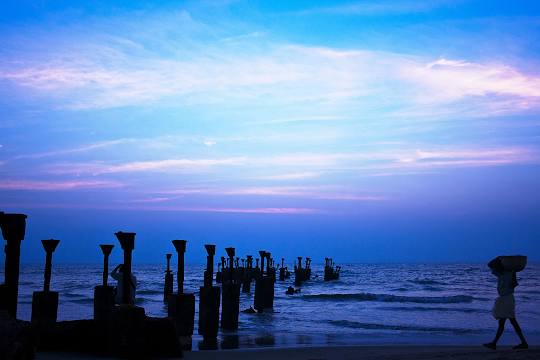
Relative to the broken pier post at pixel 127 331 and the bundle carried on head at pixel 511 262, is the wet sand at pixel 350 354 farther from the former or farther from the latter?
the bundle carried on head at pixel 511 262

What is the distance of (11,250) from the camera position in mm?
8273

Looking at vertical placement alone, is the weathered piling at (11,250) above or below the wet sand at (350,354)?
above

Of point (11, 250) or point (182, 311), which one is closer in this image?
point (11, 250)

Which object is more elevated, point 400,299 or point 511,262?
point 511,262

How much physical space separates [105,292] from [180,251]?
9.81ft

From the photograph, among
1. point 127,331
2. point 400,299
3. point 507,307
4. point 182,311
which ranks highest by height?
point 507,307

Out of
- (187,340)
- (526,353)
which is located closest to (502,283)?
(526,353)

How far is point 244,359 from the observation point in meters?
9.54

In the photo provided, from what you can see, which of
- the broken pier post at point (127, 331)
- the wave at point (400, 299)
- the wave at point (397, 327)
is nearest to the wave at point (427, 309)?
the wave at point (400, 299)

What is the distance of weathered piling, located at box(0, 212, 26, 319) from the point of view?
8078 millimetres

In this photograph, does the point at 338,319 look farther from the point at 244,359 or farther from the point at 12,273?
the point at 12,273

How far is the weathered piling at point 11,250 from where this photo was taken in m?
8.08

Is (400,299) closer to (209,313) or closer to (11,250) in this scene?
(209,313)

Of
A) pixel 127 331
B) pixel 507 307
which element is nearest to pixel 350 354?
pixel 507 307
